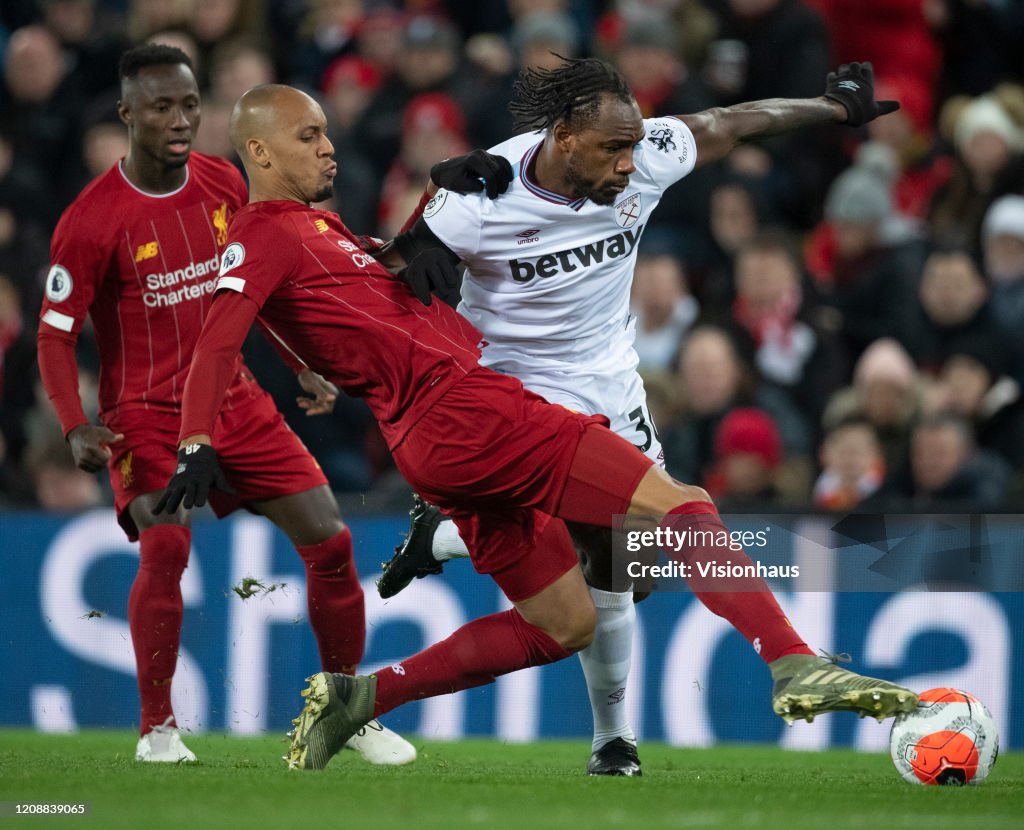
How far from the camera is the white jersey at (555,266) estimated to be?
557cm

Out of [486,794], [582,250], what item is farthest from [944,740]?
[582,250]

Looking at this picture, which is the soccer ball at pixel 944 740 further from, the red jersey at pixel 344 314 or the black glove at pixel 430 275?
the black glove at pixel 430 275

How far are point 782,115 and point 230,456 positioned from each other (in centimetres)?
224

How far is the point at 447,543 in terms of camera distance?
238 inches

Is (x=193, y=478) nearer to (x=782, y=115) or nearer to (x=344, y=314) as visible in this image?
(x=344, y=314)

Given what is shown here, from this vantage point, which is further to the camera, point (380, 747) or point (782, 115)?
point (380, 747)

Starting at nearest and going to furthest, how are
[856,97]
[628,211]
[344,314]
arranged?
[344,314], [628,211], [856,97]

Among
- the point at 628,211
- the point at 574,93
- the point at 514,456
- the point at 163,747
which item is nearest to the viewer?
the point at 514,456

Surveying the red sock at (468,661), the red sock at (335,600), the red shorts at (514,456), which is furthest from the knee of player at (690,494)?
the red sock at (335,600)

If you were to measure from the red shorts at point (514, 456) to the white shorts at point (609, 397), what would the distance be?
47 centimetres

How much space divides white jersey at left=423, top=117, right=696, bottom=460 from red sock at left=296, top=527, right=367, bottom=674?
959 mm

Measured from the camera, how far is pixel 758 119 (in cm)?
595

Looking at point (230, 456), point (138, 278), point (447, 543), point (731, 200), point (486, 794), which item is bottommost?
point (486, 794)

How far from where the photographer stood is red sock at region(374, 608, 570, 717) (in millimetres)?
5500
